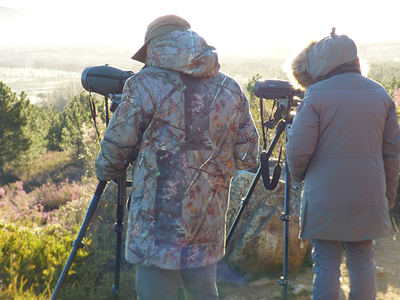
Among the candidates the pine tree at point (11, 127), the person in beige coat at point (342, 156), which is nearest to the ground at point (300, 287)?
the person in beige coat at point (342, 156)

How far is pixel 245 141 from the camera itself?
2068mm

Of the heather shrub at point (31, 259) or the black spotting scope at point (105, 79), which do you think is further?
the heather shrub at point (31, 259)

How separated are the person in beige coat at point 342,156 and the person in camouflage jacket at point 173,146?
1.82ft

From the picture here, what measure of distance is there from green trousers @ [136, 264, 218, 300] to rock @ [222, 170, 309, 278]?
2.04 metres

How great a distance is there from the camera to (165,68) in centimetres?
185

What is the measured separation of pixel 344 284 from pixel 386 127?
2082 mm

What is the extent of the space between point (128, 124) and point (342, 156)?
112 cm

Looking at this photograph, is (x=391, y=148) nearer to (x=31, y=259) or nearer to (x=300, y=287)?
(x=300, y=287)

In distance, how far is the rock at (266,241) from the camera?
3.96 metres

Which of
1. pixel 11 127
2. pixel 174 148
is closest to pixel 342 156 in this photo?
pixel 174 148

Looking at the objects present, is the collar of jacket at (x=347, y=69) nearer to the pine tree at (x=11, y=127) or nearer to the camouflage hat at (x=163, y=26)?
the camouflage hat at (x=163, y=26)

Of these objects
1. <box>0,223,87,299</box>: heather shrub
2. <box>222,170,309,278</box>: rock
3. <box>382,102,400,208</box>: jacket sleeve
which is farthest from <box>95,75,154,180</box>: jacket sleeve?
<box>222,170,309,278</box>: rock

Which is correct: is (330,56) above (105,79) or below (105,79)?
above

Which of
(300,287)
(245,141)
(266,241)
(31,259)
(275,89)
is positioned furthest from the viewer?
(266,241)
